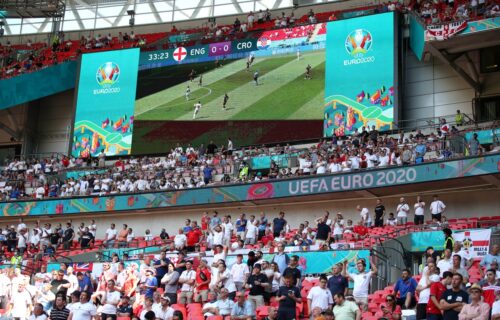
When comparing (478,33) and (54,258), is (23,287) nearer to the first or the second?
(54,258)

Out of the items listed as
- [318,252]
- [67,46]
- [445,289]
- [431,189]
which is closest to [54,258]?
[318,252]

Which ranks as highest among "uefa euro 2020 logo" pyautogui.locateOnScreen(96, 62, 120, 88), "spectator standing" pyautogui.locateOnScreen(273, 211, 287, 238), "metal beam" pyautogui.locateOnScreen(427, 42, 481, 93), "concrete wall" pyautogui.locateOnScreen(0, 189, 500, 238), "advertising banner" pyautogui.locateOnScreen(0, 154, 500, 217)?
"uefa euro 2020 logo" pyautogui.locateOnScreen(96, 62, 120, 88)

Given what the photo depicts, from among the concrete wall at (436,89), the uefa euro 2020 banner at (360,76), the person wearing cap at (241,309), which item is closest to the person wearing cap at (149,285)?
the person wearing cap at (241,309)

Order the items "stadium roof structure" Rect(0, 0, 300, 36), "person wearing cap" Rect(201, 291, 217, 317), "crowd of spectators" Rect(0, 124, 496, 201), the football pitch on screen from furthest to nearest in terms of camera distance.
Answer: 1. "stadium roof structure" Rect(0, 0, 300, 36)
2. the football pitch on screen
3. "crowd of spectators" Rect(0, 124, 496, 201)
4. "person wearing cap" Rect(201, 291, 217, 317)

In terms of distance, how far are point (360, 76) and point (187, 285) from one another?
17350 mm

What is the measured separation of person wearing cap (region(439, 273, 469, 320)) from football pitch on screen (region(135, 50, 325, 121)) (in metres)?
21.0

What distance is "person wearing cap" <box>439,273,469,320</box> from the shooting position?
11.6 meters

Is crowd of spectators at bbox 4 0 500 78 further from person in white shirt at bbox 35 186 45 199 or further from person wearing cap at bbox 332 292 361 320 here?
person wearing cap at bbox 332 292 361 320

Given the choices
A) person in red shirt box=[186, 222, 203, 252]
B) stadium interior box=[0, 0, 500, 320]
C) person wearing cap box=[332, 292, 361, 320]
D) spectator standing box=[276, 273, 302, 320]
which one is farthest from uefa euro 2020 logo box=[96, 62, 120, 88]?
person wearing cap box=[332, 292, 361, 320]

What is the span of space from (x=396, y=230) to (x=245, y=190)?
8.71 m

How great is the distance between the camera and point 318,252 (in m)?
18.8

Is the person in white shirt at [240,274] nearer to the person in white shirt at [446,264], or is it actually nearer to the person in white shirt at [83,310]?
the person in white shirt at [83,310]

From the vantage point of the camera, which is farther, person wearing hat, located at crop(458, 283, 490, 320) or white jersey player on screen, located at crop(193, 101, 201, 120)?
white jersey player on screen, located at crop(193, 101, 201, 120)

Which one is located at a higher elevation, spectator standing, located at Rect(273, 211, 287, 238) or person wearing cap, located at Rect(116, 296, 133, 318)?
spectator standing, located at Rect(273, 211, 287, 238)
